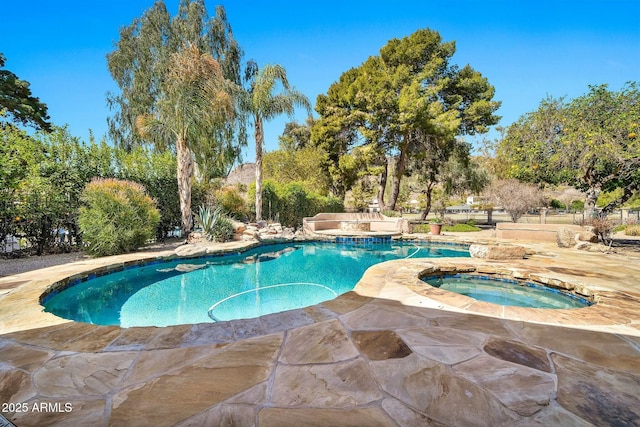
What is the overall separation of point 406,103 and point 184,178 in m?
11.8

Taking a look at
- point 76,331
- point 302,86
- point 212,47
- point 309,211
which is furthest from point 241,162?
point 76,331

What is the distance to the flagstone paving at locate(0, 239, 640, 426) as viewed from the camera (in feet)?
5.13

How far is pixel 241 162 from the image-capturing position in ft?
55.5

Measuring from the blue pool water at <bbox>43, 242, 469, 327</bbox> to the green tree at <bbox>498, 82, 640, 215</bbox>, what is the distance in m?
4.27

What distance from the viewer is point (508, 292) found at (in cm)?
482

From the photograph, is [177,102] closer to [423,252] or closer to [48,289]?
[48,289]

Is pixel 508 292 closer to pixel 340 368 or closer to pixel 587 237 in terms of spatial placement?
pixel 340 368

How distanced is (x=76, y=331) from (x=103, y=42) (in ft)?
63.9

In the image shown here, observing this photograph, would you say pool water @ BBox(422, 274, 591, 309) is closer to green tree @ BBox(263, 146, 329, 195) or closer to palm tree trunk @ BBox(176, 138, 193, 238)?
palm tree trunk @ BBox(176, 138, 193, 238)

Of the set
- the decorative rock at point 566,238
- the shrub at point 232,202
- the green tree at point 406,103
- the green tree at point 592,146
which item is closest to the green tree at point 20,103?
the shrub at point 232,202

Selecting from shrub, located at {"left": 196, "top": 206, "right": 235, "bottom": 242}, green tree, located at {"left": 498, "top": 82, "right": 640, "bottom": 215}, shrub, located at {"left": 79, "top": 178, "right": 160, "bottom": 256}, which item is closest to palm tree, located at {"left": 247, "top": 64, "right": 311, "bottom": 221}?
shrub, located at {"left": 196, "top": 206, "right": 235, "bottom": 242}

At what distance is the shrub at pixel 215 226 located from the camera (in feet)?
31.7

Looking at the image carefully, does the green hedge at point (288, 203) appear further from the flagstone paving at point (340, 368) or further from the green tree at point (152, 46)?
the flagstone paving at point (340, 368)

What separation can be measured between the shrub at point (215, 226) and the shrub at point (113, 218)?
1.92m
